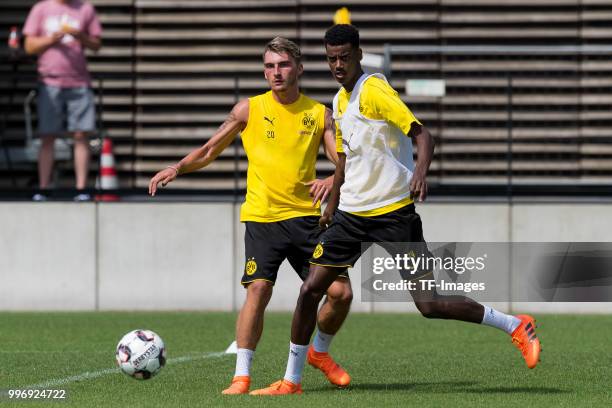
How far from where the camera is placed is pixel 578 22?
16297 mm

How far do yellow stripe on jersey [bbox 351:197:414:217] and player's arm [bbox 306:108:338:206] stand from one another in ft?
0.98

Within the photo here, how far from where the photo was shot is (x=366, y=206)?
833 cm

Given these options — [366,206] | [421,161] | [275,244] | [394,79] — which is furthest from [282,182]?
[394,79]

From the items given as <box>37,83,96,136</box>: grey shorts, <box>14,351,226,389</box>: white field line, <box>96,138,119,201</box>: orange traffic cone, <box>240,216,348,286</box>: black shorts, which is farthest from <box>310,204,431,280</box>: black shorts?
<box>96,138,119,201</box>: orange traffic cone

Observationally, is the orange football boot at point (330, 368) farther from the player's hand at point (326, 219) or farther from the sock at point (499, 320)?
the sock at point (499, 320)

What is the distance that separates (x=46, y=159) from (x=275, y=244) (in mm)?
6482

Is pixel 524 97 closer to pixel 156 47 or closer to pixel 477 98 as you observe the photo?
pixel 477 98

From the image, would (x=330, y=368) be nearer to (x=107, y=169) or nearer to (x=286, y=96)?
(x=286, y=96)

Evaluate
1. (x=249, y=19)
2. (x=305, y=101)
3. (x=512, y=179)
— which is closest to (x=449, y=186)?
(x=512, y=179)

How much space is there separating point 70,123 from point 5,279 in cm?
168

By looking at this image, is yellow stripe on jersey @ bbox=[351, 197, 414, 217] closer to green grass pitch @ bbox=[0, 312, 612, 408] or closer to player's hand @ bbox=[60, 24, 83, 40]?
green grass pitch @ bbox=[0, 312, 612, 408]

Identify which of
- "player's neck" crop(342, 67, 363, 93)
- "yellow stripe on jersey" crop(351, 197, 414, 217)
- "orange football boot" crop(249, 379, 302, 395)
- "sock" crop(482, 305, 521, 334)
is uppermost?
"player's neck" crop(342, 67, 363, 93)

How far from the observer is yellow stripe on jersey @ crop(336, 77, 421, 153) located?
26.5ft

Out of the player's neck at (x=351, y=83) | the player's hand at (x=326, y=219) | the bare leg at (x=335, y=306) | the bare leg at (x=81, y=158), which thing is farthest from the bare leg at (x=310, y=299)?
the bare leg at (x=81, y=158)
